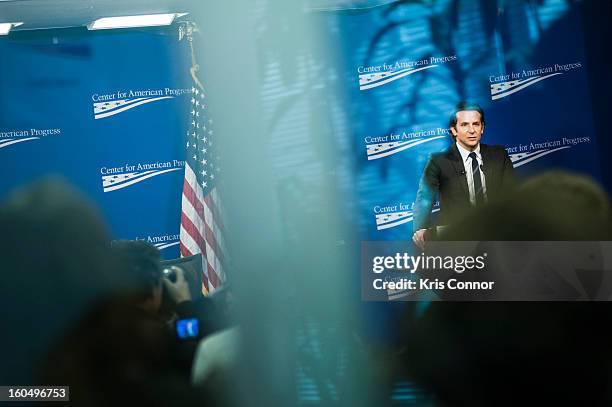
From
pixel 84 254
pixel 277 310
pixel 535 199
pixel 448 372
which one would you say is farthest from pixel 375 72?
pixel 84 254

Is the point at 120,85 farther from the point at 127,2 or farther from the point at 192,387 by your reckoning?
the point at 192,387

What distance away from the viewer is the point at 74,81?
2488 mm

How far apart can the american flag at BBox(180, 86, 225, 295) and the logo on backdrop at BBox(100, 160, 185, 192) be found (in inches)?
2.7

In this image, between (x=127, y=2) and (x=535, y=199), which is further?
(x=127, y=2)

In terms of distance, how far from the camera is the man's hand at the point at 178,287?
2.37 meters

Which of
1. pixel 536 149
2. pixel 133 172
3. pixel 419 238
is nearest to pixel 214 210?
pixel 133 172

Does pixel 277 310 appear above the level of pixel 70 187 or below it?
below

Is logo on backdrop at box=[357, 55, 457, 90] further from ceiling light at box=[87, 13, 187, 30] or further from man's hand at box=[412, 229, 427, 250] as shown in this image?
ceiling light at box=[87, 13, 187, 30]

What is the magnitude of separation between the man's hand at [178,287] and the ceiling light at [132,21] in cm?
96

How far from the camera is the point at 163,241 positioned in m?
2.44

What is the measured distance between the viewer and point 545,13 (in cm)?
243

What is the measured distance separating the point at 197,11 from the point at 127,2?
0.94 ft

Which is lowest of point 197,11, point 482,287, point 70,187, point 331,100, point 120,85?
point 482,287

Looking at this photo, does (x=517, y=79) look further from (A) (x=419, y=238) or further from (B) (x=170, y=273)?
(B) (x=170, y=273)
